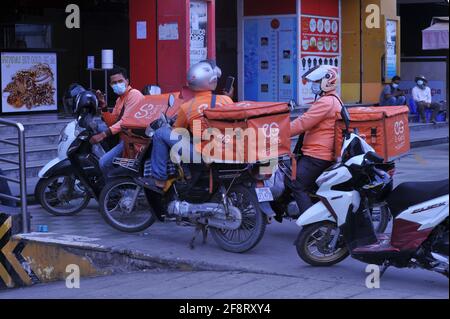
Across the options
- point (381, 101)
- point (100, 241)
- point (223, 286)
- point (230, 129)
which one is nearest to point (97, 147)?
point (100, 241)

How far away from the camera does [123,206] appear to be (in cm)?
816

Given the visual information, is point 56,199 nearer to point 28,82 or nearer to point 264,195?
point 264,195

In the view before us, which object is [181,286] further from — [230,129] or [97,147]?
[97,147]

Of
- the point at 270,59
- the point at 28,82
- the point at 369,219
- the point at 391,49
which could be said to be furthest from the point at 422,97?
the point at 369,219

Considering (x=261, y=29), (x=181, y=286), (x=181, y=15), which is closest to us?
(x=181, y=286)

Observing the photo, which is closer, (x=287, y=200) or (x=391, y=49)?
(x=287, y=200)

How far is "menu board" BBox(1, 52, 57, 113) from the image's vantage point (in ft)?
46.1

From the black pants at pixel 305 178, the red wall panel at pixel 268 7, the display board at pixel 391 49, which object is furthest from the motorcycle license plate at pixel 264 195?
the display board at pixel 391 49

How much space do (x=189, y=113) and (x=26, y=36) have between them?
9.33 m

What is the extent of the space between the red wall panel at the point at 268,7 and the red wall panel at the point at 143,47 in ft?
17.9

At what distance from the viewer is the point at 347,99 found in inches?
838

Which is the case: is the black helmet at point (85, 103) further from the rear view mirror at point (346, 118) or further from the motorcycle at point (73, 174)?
the rear view mirror at point (346, 118)

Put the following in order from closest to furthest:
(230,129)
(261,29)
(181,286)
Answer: (181,286) < (230,129) < (261,29)
